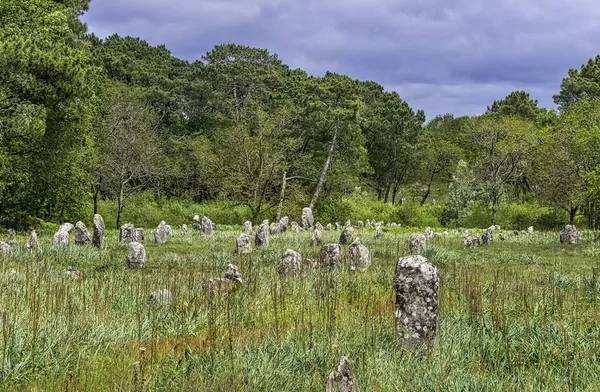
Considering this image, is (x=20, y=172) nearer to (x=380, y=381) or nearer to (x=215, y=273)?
(x=215, y=273)

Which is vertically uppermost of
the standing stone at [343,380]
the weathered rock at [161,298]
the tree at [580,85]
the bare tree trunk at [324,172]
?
the tree at [580,85]

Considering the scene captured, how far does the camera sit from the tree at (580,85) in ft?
174

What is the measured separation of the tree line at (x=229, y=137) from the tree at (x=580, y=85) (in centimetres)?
17

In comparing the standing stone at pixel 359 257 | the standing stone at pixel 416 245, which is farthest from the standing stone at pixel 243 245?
the standing stone at pixel 416 245

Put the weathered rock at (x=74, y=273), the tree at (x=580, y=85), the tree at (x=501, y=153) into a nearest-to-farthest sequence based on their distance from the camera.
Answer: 1. the weathered rock at (x=74, y=273)
2. the tree at (x=501, y=153)
3. the tree at (x=580, y=85)

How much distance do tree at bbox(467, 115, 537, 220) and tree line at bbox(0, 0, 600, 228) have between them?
0.13 metres

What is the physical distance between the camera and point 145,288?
7840 millimetres

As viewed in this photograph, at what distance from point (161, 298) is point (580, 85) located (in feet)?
191

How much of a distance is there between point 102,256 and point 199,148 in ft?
92.4

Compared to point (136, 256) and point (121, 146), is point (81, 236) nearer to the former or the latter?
point (136, 256)

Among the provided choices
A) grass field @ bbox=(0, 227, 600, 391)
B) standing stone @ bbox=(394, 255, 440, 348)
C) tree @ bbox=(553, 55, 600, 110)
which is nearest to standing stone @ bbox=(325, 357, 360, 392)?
grass field @ bbox=(0, 227, 600, 391)

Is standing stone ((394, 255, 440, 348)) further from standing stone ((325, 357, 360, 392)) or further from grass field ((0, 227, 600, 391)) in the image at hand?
standing stone ((325, 357, 360, 392))

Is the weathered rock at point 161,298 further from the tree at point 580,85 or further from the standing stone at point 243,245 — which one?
the tree at point 580,85

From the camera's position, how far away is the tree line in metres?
21.7
